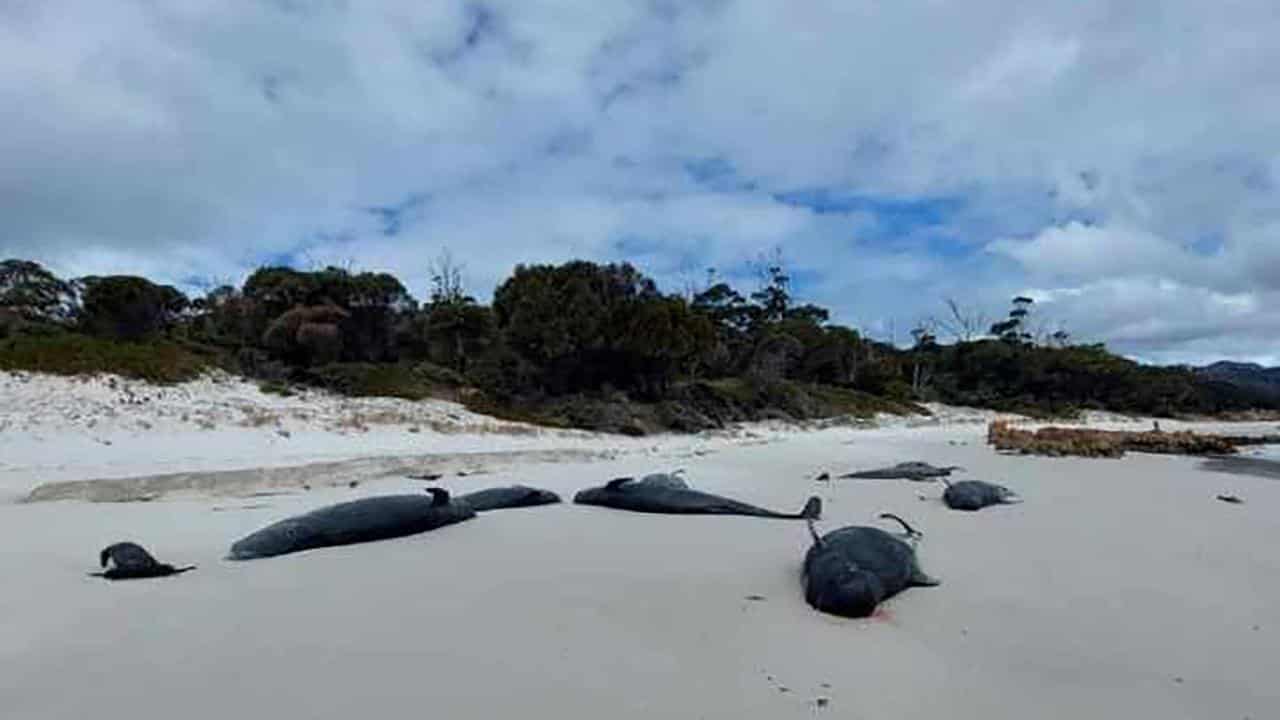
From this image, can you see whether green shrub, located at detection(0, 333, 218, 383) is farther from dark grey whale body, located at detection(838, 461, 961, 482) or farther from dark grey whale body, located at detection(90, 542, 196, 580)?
dark grey whale body, located at detection(838, 461, 961, 482)

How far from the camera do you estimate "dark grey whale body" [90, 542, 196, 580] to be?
4844 millimetres

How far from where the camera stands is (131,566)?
4879 millimetres

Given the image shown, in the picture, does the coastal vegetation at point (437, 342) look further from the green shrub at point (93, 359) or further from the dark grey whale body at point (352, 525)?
the dark grey whale body at point (352, 525)

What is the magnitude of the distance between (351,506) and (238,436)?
417 inches

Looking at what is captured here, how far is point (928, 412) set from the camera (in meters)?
42.2

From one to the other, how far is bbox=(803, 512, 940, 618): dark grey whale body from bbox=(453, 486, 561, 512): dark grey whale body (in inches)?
154

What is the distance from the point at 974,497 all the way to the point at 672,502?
3.13 m

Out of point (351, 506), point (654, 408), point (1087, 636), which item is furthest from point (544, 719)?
point (654, 408)

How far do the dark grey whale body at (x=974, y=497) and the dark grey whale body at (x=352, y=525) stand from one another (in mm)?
4854

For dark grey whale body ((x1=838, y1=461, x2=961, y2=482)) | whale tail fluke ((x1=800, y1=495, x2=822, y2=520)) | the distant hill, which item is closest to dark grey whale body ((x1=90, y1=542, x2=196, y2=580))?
whale tail fluke ((x1=800, y1=495, x2=822, y2=520))

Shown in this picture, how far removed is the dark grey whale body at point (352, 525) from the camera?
5.64 meters

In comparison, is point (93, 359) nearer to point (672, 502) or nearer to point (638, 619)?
point (672, 502)

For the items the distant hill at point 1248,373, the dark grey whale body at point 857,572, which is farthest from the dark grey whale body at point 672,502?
the distant hill at point 1248,373

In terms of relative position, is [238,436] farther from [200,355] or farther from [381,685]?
[381,685]
